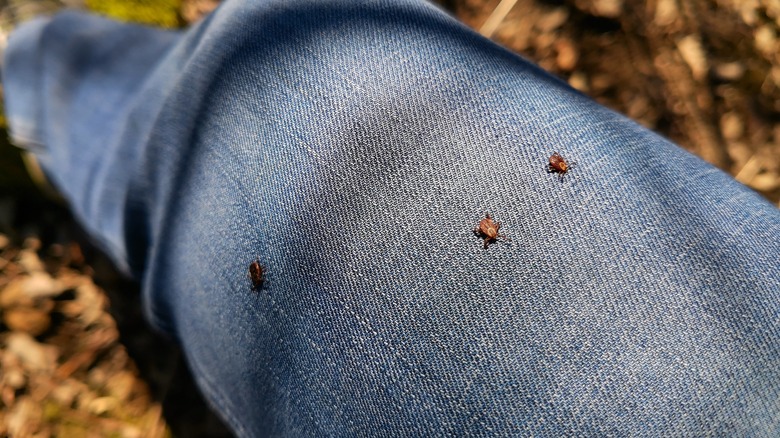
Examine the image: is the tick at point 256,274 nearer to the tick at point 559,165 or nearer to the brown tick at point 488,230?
the brown tick at point 488,230

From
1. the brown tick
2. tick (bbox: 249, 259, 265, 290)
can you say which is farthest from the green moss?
the brown tick

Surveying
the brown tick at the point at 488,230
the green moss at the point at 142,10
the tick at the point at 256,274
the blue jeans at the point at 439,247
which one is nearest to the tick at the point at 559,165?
the blue jeans at the point at 439,247

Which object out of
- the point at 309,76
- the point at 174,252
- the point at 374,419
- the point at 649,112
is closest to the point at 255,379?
the point at 374,419

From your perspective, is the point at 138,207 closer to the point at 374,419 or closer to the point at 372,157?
the point at 372,157

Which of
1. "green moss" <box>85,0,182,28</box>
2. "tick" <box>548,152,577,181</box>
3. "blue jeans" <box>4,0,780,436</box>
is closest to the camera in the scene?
"blue jeans" <box>4,0,780,436</box>

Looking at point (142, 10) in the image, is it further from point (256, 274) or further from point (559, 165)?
point (559, 165)

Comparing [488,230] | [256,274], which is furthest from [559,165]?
[256,274]

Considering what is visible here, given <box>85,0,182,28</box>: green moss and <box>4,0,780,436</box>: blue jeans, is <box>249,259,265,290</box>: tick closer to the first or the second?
<box>4,0,780,436</box>: blue jeans
